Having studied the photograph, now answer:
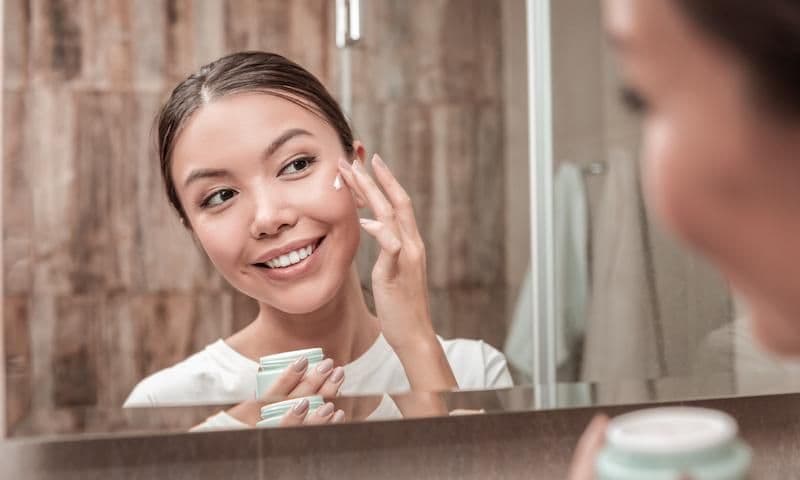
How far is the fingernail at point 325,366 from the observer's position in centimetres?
82

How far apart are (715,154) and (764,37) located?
4cm

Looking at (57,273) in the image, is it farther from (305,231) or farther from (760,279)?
(760,279)

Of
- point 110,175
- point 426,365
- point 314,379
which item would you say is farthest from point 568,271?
point 110,175

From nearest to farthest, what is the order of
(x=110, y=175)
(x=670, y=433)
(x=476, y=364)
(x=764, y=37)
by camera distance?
1. (x=764, y=37)
2. (x=670, y=433)
3. (x=110, y=175)
4. (x=476, y=364)

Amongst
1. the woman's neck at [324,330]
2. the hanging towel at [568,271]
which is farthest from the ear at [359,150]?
the hanging towel at [568,271]

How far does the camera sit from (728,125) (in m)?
0.32

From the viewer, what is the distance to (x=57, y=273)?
2.52 ft

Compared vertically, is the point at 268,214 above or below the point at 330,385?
above

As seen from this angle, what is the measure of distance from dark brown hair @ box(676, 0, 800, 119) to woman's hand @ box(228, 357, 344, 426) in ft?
1.88

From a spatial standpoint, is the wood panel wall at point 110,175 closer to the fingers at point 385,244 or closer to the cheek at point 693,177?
the fingers at point 385,244

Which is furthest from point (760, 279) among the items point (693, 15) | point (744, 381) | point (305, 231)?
point (744, 381)

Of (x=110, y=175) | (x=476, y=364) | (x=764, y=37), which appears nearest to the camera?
(x=764, y=37)

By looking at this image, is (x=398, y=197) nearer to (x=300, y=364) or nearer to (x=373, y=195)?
(x=373, y=195)

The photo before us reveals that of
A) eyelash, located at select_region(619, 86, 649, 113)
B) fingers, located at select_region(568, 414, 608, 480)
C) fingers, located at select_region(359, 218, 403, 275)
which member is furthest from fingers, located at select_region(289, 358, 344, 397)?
eyelash, located at select_region(619, 86, 649, 113)
